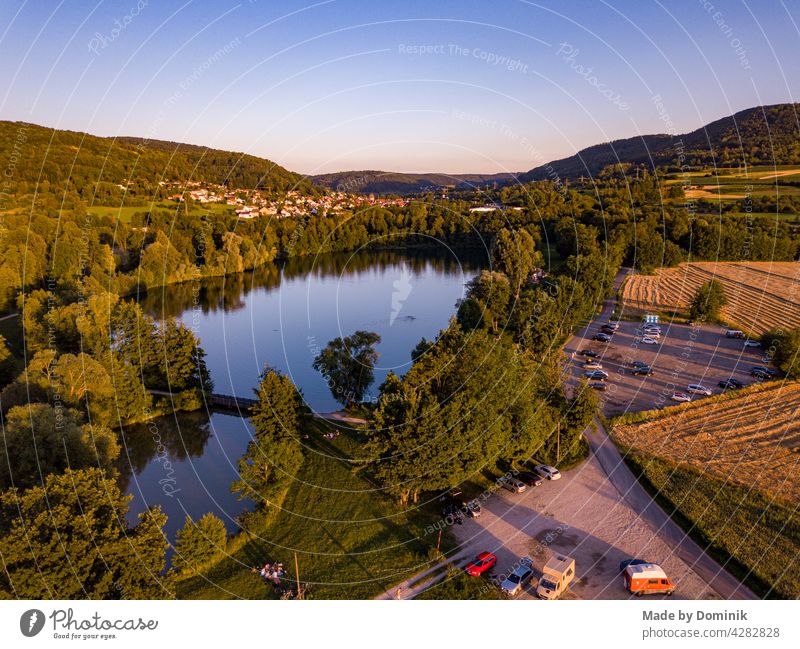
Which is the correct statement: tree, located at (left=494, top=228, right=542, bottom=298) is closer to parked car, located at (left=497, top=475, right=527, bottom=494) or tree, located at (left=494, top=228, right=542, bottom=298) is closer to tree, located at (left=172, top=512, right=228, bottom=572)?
parked car, located at (left=497, top=475, right=527, bottom=494)

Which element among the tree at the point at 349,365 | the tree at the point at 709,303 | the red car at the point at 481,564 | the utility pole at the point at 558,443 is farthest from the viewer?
the tree at the point at 709,303

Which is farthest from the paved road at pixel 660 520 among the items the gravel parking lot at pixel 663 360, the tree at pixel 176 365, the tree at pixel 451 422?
the tree at pixel 176 365

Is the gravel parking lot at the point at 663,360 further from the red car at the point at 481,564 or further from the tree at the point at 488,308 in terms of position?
the red car at the point at 481,564

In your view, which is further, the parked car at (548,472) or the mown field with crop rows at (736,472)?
the parked car at (548,472)

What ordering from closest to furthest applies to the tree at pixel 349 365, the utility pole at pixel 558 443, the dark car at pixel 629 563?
the dark car at pixel 629 563
the utility pole at pixel 558 443
the tree at pixel 349 365

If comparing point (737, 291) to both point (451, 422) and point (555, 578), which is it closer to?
point (451, 422)

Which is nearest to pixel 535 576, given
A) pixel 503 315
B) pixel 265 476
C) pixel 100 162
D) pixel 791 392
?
pixel 265 476

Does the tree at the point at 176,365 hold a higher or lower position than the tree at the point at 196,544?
higher
